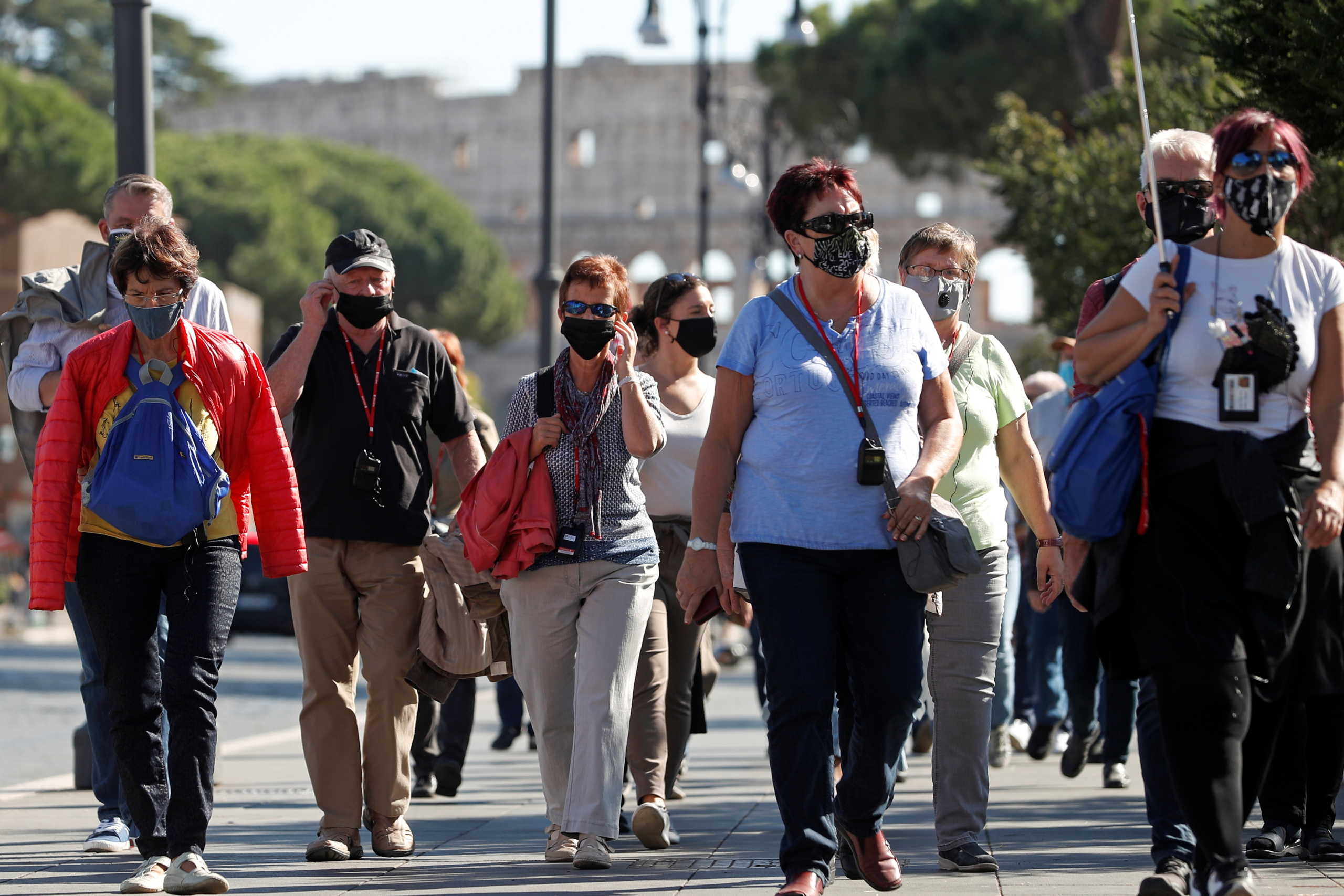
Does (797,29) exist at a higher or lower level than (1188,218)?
higher

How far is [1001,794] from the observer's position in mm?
8703

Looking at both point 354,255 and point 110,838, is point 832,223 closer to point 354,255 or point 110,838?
point 354,255

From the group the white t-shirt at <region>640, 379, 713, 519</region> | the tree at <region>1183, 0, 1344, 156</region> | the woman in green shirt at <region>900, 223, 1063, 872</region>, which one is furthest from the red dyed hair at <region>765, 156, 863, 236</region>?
the tree at <region>1183, 0, 1344, 156</region>

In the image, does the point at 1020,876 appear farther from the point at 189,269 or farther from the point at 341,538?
the point at 189,269

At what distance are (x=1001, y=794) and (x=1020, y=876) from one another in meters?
2.65

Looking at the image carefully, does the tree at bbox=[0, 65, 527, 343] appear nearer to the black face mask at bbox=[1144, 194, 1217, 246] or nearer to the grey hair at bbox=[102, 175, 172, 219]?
the grey hair at bbox=[102, 175, 172, 219]

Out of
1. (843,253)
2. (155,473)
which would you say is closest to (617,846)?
A: (155,473)

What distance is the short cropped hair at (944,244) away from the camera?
21.9ft

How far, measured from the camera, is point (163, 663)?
5.92m

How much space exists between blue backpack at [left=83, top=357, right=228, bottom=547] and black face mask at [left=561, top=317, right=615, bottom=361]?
119 cm

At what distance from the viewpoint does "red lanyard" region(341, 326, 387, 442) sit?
265 inches

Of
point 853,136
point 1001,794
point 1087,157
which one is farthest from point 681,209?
point 1001,794

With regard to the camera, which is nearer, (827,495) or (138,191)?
(827,495)

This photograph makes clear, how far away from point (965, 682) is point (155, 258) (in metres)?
2.58
